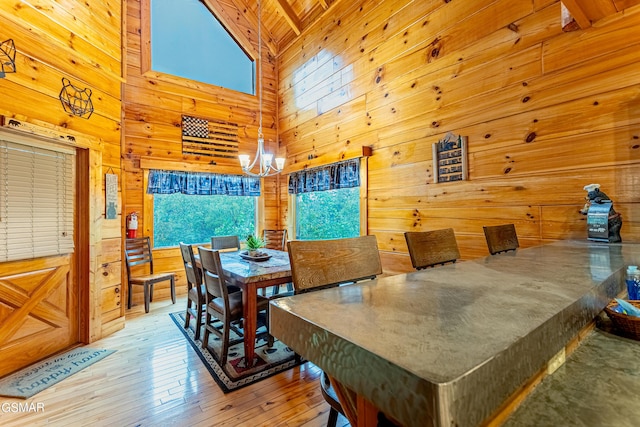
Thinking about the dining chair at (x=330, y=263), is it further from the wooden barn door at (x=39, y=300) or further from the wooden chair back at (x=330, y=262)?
the wooden barn door at (x=39, y=300)

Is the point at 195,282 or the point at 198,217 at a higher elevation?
the point at 198,217

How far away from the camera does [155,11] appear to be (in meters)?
4.41

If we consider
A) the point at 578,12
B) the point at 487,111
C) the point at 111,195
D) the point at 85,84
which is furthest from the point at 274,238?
the point at 578,12

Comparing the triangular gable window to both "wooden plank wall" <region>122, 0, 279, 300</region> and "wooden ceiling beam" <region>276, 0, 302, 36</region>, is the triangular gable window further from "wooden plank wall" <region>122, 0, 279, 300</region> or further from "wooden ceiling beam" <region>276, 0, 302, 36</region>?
"wooden ceiling beam" <region>276, 0, 302, 36</region>

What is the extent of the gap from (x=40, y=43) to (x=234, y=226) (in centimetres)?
332

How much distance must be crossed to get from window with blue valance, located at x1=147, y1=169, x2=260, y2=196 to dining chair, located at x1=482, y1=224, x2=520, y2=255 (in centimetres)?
419

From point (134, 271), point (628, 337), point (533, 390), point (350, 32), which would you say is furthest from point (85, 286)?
point (350, 32)

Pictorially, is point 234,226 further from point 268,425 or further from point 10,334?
point 268,425

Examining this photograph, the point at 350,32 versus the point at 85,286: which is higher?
the point at 350,32

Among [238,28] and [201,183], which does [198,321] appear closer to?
[201,183]

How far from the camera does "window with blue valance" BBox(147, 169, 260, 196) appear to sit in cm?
443

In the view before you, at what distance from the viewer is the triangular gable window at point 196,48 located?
4488mm

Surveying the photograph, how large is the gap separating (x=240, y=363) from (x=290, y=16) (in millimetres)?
5119

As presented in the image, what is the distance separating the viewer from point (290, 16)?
484 cm
